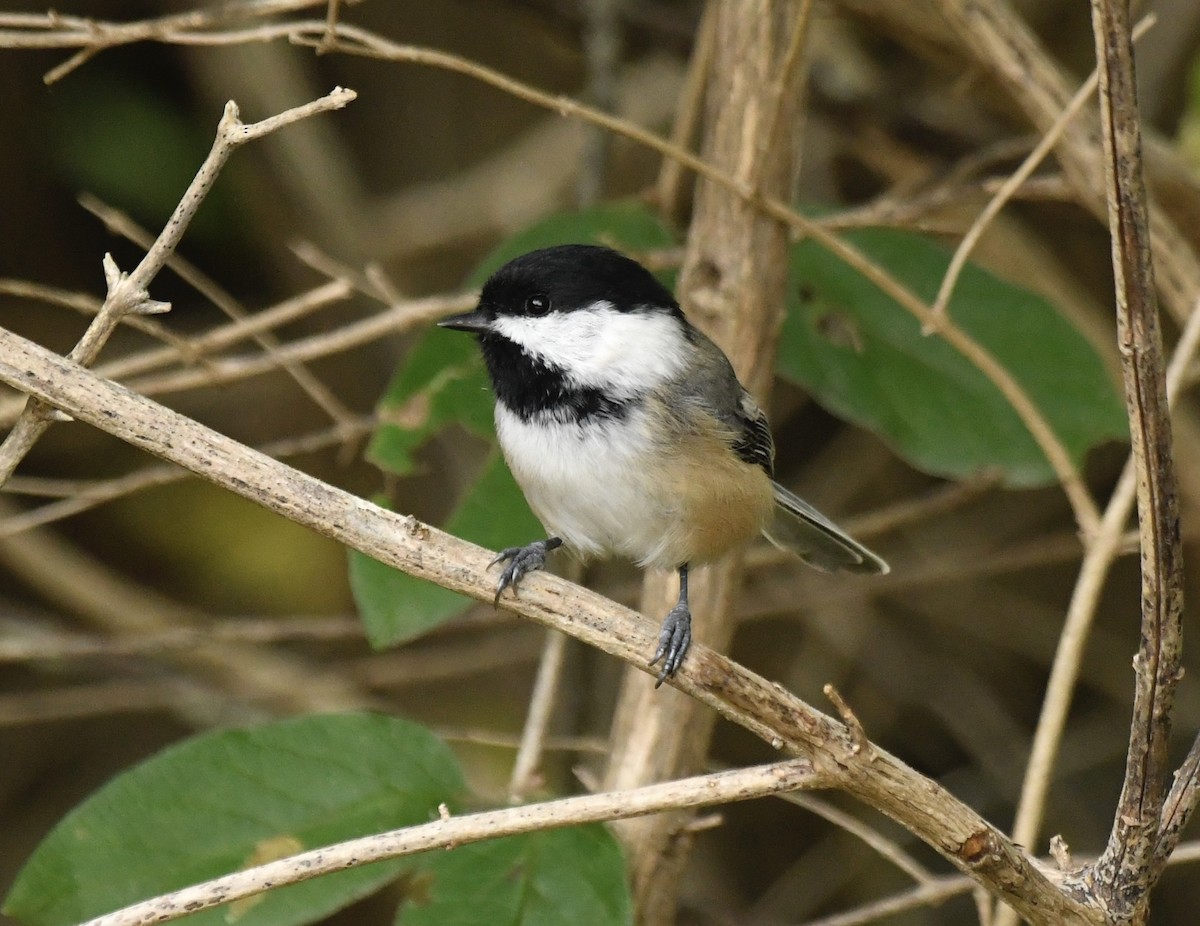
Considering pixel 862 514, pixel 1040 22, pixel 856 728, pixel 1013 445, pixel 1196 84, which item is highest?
pixel 1040 22

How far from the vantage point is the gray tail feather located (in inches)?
96.5

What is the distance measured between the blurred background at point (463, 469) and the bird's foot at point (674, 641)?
1.09m

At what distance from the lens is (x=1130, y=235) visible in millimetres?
1229

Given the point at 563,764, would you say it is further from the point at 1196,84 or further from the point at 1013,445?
the point at 1196,84

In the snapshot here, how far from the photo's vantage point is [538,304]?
2174 millimetres

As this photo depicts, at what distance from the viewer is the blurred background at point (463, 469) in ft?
11.0

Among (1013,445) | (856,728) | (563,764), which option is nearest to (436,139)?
(563,764)

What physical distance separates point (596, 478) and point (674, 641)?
338mm

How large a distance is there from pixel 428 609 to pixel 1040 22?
8.44 feet

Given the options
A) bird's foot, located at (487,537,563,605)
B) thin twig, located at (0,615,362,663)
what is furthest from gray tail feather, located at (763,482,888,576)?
thin twig, located at (0,615,362,663)

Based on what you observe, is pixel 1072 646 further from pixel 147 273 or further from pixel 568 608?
pixel 147 273

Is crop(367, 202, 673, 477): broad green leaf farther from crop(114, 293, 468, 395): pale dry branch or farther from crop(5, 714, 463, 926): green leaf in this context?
crop(5, 714, 463, 926): green leaf

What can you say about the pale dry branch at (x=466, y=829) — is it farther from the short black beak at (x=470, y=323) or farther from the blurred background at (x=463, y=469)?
the blurred background at (x=463, y=469)

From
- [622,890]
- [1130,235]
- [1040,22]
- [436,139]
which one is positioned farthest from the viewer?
[436,139]
